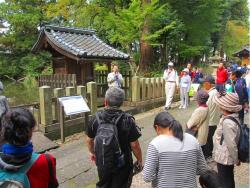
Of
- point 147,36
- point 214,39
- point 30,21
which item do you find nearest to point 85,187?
point 147,36

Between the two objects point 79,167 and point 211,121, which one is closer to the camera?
point 211,121

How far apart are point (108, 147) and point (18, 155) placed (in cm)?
134

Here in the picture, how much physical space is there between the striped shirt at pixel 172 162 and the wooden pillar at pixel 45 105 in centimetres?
567

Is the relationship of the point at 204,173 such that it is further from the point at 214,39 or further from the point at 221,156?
the point at 214,39

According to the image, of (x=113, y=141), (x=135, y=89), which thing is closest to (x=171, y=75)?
(x=135, y=89)

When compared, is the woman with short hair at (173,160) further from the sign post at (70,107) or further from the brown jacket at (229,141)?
the sign post at (70,107)

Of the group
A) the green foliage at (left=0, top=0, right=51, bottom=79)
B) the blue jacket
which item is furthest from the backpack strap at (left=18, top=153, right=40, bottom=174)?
the green foliage at (left=0, top=0, right=51, bottom=79)

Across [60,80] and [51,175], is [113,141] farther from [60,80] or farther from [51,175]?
[60,80]

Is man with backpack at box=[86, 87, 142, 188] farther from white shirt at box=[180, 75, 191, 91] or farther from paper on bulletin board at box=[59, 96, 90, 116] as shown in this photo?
white shirt at box=[180, 75, 191, 91]

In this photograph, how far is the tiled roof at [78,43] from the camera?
1100cm

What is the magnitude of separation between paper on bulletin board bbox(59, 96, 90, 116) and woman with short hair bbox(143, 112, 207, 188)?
489cm

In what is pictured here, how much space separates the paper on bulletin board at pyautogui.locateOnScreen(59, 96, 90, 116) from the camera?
25.1 ft

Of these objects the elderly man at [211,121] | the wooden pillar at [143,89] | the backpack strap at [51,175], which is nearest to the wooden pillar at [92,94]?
the wooden pillar at [143,89]

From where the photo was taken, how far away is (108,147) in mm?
3385
